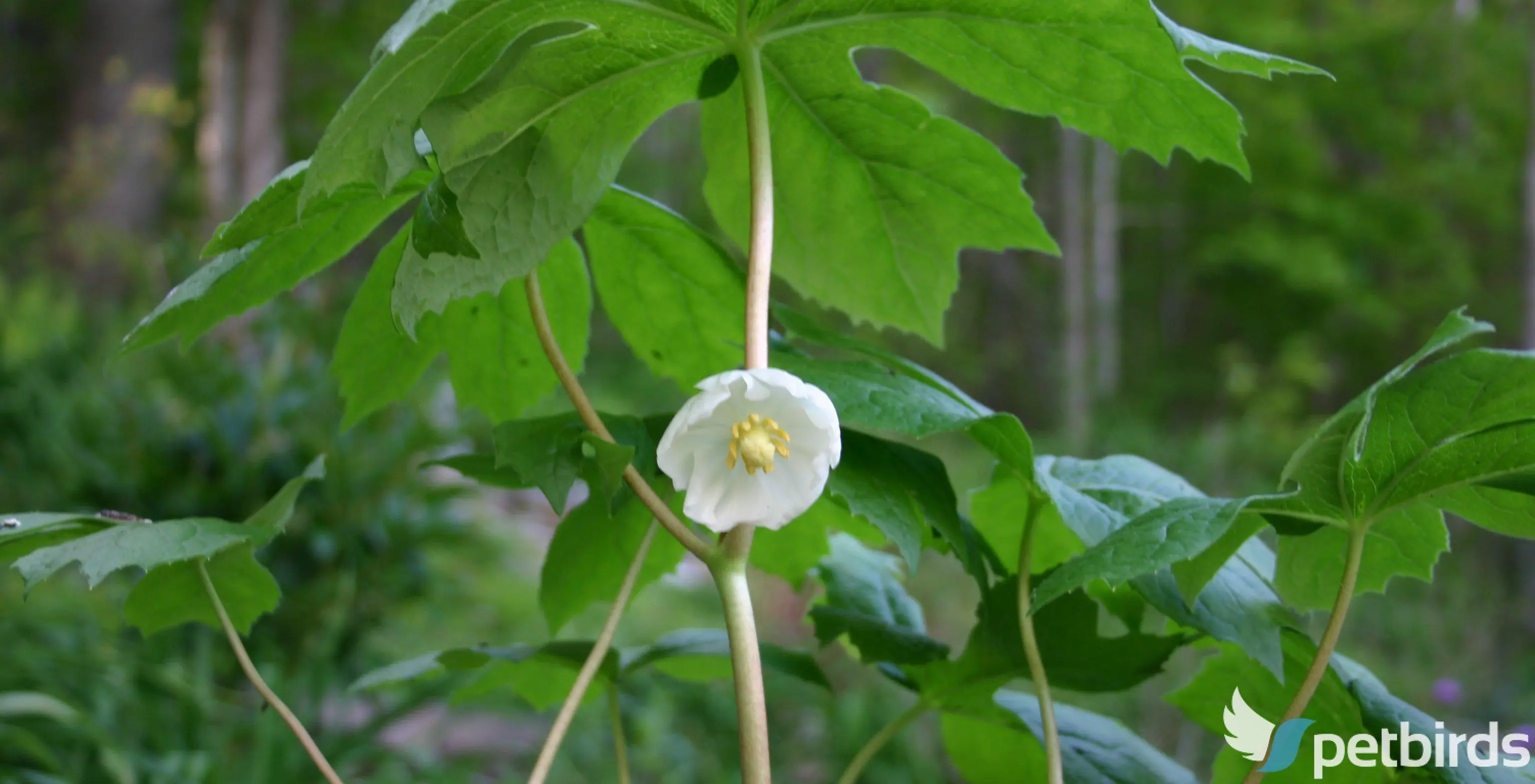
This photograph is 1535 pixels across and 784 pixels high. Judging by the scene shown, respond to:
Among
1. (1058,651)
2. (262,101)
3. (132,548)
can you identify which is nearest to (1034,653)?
(1058,651)

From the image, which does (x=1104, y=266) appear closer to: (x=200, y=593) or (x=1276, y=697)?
(x=1276, y=697)

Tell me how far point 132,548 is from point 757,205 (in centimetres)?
29

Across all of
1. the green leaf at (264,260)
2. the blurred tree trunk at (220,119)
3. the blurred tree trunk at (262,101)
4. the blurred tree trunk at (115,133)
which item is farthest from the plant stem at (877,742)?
the blurred tree trunk at (115,133)

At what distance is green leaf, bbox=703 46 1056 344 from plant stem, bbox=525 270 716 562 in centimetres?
15

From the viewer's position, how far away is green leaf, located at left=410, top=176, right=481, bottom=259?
1.29ft

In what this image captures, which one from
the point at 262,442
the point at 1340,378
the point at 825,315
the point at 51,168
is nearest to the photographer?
the point at 262,442

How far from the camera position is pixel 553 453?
45cm

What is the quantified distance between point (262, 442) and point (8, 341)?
153 cm

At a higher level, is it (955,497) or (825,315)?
(955,497)

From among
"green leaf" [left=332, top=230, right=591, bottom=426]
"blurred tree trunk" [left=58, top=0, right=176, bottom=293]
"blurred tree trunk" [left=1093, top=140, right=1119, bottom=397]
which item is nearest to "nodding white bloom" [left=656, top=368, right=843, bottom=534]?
"green leaf" [left=332, top=230, right=591, bottom=426]

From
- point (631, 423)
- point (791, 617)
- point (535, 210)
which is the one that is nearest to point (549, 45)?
point (535, 210)

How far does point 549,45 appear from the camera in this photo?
431 millimetres

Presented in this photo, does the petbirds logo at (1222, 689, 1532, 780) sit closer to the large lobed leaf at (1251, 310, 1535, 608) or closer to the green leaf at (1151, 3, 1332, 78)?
the large lobed leaf at (1251, 310, 1535, 608)

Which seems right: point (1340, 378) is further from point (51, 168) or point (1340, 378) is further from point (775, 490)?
point (775, 490)
